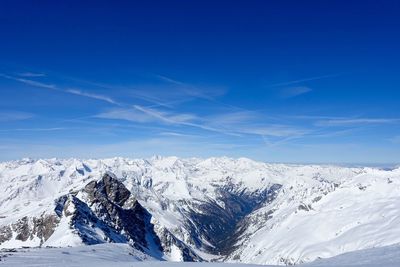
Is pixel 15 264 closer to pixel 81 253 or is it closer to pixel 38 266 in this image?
pixel 38 266

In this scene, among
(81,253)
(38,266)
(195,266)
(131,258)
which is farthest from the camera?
(131,258)

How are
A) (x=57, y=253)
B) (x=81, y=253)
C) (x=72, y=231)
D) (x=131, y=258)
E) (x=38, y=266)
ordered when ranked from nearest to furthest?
(x=38, y=266)
(x=57, y=253)
(x=81, y=253)
(x=131, y=258)
(x=72, y=231)

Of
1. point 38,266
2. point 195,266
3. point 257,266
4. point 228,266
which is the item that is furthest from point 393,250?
point 38,266

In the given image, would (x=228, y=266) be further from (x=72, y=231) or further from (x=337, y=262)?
(x=72, y=231)


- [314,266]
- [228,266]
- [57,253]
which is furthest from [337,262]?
[57,253]

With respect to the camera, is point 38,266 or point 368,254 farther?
point 38,266

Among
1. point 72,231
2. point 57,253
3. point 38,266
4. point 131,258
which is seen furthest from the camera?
point 72,231

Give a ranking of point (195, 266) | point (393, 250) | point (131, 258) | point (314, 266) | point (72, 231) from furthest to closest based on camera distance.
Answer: point (72, 231) < point (131, 258) < point (195, 266) < point (393, 250) < point (314, 266)

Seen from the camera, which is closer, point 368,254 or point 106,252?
point 368,254
